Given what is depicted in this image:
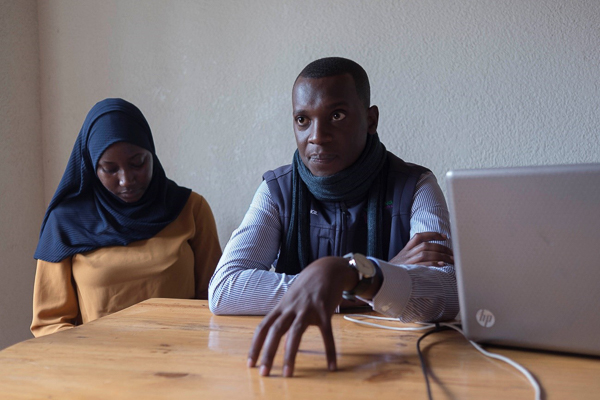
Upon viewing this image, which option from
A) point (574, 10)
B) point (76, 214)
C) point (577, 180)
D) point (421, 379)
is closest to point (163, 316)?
point (421, 379)

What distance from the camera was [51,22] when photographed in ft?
9.02

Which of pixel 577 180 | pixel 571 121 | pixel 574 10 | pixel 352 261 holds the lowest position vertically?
pixel 352 261

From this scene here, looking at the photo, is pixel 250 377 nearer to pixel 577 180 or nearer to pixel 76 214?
pixel 577 180

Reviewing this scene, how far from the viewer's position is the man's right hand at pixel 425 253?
52.2 inches

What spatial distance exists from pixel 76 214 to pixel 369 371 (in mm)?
1684

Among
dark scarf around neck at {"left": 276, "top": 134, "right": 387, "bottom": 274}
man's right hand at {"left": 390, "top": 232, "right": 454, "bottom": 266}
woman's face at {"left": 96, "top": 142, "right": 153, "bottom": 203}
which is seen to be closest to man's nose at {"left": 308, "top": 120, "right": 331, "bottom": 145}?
dark scarf around neck at {"left": 276, "top": 134, "right": 387, "bottom": 274}

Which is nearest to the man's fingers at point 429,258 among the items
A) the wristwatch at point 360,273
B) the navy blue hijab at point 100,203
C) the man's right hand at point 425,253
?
the man's right hand at point 425,253

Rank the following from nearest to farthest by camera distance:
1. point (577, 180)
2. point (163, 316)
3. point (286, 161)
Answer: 1. point (577, 180)
2. point (163, 316)
3. point (286, 161)

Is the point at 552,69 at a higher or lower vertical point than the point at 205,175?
higher

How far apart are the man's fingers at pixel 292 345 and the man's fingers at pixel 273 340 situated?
1 centimetres

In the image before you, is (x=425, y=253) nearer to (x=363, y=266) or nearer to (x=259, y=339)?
(x=363, y=266)

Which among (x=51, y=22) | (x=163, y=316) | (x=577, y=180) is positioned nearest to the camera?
(x=577, y=180)

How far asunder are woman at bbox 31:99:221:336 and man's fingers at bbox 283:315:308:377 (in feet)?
4.25

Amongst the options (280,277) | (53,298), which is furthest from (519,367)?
(53,298)
